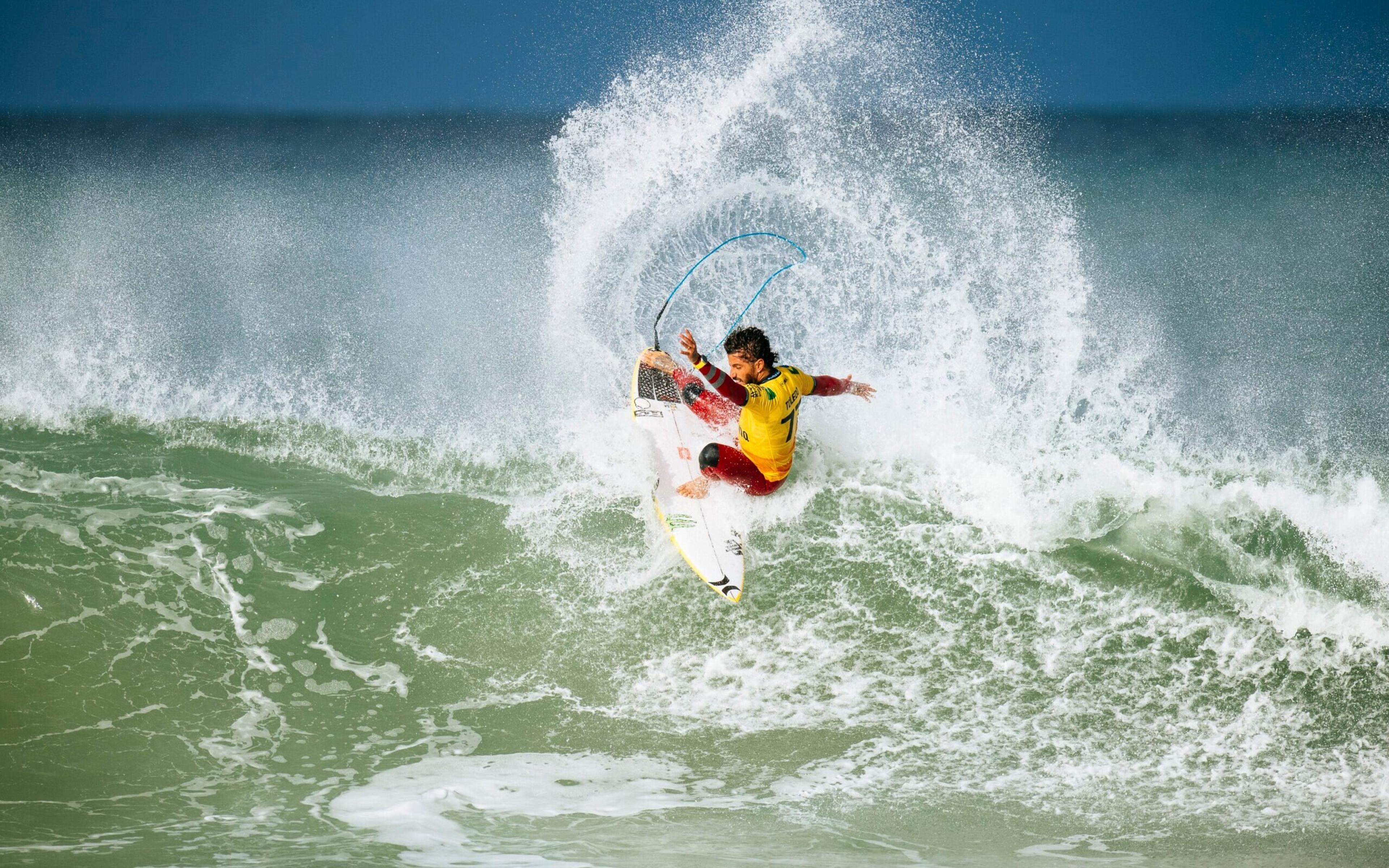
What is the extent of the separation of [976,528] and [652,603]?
1.72m

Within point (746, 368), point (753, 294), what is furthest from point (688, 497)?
point (753, 294)

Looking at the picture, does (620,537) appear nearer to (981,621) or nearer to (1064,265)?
(981,621)

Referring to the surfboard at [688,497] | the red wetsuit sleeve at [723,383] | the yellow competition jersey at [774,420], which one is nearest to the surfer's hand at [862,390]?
the yellow competition jersey at [774,420]

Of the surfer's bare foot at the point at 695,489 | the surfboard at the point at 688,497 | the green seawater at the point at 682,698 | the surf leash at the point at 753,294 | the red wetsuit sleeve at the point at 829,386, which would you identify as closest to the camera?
the green seawater at the point at 682,698

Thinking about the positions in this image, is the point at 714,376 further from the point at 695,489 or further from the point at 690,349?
the point at 695,489

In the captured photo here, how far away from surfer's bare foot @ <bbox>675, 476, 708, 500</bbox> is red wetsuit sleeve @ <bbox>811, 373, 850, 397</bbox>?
0.74 metres

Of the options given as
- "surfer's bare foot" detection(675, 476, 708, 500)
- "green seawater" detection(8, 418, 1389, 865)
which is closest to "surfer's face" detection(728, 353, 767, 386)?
"surfer's bare foot" detection(675, 476, 708, 500)

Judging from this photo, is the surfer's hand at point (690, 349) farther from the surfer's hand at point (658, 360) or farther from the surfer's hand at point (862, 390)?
the surfer's hand at point (862, 390)

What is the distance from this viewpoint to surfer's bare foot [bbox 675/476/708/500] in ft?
15.0

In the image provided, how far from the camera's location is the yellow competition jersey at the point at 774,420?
405cm

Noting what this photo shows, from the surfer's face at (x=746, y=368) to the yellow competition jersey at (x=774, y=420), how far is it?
3 cm

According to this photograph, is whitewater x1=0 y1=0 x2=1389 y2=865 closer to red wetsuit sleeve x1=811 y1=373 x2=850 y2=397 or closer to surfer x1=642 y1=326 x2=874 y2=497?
surfer x1=642 y1=326 x2=874 y2=497

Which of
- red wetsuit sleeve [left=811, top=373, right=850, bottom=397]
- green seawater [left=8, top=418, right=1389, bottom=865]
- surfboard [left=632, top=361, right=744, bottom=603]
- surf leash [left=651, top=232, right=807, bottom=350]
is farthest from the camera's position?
surf leash [left=651, top=232, right=807, bottom=350]

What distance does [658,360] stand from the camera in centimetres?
467
